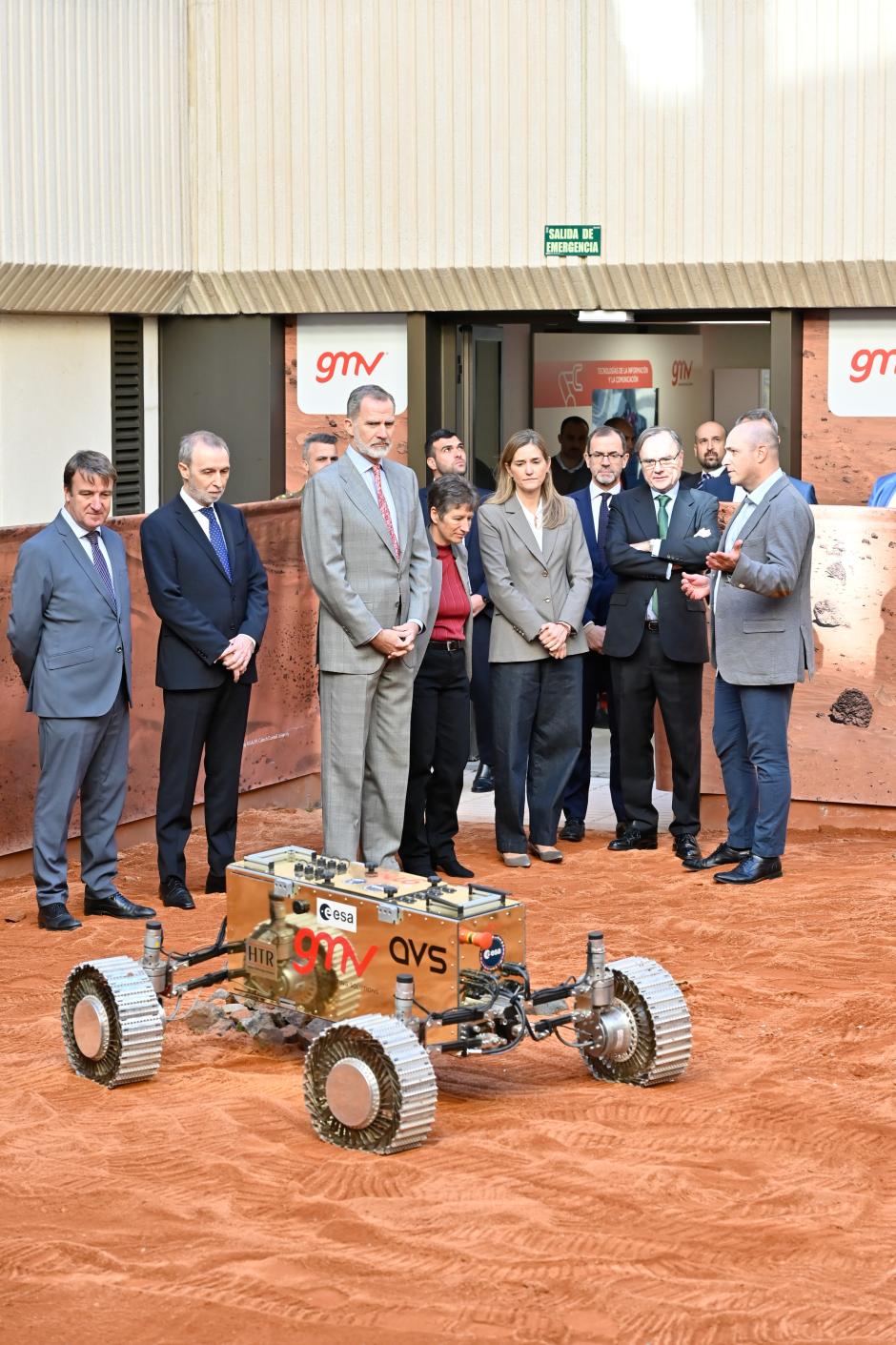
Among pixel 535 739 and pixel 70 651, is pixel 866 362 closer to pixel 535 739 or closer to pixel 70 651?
pixel 535 739

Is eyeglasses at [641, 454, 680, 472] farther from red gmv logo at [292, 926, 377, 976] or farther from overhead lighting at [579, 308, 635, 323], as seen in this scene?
red gmv logo at [292, 926, 377, 976]

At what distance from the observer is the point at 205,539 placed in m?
8.16

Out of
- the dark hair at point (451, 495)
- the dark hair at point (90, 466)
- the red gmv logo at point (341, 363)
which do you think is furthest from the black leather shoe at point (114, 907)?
the red gmv logo at point (341, 363)

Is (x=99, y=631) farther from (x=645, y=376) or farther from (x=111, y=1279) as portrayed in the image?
(x=645, y=376)

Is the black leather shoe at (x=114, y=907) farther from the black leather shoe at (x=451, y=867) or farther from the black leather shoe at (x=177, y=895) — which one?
the black leather shoe at (x=451, y=867)

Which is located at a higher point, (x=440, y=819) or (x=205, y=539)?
(x=205, y=539)

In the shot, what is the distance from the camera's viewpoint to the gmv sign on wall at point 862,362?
11.1m

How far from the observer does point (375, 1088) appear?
16.7 feet

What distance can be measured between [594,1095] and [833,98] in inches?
273

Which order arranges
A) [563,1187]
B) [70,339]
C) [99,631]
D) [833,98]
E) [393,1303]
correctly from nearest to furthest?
[393,1303] < [563,1187] < [99,631] < [833,98] < [70,339]

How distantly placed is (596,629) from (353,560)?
1.69 metres

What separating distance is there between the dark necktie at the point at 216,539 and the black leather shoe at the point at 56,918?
1.54 metres

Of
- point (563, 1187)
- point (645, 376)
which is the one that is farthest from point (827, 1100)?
point (645, 376)

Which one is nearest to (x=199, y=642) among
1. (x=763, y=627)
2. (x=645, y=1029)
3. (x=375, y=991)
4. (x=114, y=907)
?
(x=114, y=907)
